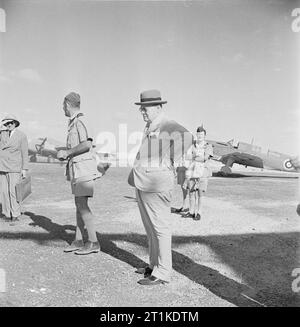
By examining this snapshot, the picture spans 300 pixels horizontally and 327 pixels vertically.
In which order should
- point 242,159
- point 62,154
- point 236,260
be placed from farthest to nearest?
1. point 242,159
2. point 236,260
3. point 62,154

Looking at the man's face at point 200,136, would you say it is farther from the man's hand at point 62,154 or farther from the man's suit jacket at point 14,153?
the man's hand at point 62,154

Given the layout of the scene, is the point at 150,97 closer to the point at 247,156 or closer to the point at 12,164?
the point at 12,164

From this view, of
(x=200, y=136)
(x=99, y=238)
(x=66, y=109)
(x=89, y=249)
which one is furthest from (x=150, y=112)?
(x=200, y=136)

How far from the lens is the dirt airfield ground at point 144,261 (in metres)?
3.77

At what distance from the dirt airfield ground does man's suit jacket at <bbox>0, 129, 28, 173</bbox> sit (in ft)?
3.45

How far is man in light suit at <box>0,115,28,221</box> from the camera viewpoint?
7.05m

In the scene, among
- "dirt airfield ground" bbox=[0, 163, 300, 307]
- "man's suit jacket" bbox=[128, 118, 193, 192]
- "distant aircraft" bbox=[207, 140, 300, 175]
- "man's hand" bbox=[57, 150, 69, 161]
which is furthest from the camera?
"distant aircraft" bbox=[207, 140, 300, 175]

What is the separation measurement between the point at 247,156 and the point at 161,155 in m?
20.7

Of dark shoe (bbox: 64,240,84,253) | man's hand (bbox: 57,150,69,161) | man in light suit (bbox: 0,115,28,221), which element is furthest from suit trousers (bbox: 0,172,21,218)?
man's hand (bbox: 57,150,69,161)

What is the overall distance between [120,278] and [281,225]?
4401 millimetres

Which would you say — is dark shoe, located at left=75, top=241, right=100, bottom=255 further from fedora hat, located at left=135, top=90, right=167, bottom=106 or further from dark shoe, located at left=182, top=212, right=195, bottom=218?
dark shoe, located at left=182, top=212, right=195, bottom=218

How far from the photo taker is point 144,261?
4953 mm

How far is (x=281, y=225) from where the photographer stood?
7520 millimetres
